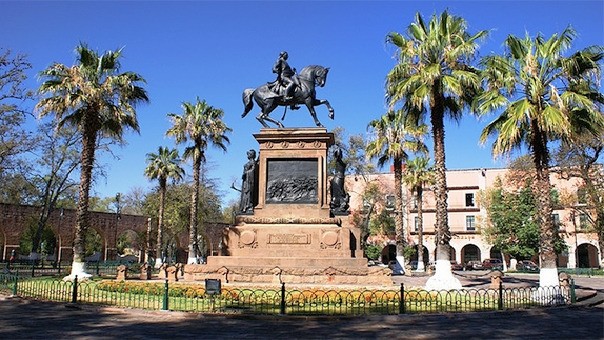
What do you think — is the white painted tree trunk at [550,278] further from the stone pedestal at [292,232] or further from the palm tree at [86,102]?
the palm tree at [86,102]

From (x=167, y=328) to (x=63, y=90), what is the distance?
1687cm

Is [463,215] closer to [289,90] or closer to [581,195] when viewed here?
[581,195]

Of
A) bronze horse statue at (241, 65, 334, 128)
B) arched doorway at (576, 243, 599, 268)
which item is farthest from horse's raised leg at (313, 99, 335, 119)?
arched doorway at (576, 243, 599, 268)

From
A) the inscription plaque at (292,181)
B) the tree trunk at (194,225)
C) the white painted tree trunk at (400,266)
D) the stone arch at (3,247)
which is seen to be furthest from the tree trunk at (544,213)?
the stone arch at (3,247)

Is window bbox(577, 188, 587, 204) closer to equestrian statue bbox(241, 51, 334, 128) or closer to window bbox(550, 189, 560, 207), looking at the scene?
window bbox(550, 189, 560, 207)

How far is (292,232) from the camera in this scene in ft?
67.7

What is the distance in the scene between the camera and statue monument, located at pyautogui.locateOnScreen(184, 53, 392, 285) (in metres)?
19.3

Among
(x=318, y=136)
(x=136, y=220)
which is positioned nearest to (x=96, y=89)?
(x=318, y=136)

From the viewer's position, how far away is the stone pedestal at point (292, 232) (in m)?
19.2

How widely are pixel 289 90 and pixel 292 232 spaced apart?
6.46 m

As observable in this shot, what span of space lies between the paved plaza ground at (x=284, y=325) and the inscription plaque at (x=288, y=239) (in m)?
7.95

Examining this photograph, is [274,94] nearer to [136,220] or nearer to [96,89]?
[96,89]

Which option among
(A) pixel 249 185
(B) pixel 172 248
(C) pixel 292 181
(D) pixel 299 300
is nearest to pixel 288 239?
(C) pixel 292 181

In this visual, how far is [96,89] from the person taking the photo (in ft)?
78.9
